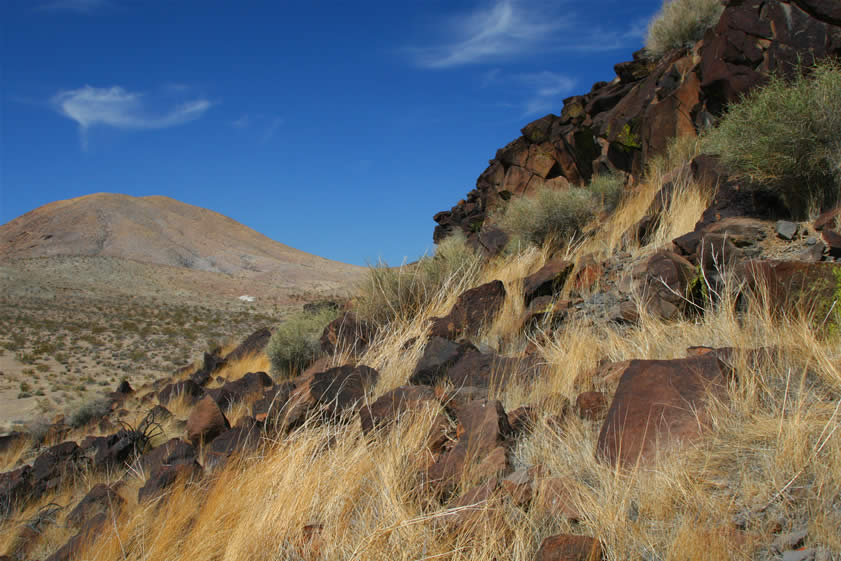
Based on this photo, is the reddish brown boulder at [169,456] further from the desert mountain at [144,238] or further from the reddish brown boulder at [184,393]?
the desert mountain at [144,238]

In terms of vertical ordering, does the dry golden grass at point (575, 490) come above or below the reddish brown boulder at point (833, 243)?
below

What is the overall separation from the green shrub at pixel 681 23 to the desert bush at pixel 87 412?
11974 mm

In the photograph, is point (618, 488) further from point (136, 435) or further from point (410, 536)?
point (136, 435)

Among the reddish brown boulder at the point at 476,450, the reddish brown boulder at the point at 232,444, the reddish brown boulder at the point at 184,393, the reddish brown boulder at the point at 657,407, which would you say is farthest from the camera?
the reddish brown boulder at the point at 184,393

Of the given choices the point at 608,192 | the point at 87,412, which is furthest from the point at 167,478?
the point at 608,192

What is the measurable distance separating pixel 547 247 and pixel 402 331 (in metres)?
2.56

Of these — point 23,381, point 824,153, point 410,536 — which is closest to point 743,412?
point 410,536

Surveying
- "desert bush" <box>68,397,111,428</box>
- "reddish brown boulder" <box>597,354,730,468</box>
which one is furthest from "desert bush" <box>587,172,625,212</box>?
"desert bush" <box>68,397,111,428</box>

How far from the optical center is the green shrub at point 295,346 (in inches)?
268

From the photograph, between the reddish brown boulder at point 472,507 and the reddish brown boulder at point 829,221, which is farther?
the reddish brown boulder at point 829,221

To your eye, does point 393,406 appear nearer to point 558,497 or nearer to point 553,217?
point 558,497

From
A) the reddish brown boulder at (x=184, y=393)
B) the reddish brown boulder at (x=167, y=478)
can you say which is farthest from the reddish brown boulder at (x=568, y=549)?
the reddish brown boulder at (x=184, y=393)

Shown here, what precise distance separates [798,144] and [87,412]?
965 cm

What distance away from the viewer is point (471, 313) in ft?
17.1
